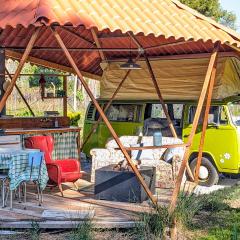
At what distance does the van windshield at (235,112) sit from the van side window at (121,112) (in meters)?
2.65

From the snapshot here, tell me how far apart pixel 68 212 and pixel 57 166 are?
1419 millimetres

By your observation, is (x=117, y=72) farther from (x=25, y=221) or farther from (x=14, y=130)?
(x=25, y=221)

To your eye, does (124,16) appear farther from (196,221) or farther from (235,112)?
(235,112)

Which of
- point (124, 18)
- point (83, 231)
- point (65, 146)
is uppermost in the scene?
point (124, 18)

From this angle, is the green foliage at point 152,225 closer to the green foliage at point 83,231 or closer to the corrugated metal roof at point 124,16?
the green foliage at point 83,231

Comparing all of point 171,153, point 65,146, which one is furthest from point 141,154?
point 65,146

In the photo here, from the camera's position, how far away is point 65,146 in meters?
11.8

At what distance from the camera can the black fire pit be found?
806cm

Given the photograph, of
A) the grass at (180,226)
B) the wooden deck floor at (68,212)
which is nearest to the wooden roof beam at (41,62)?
the wooden deck floor at (68,212)

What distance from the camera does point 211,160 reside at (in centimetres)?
1152

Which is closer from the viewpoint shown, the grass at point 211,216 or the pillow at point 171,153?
the grass at point 211,216

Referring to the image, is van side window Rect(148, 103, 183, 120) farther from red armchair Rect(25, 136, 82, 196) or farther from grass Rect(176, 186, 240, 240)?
red armchair Rect(25, 136, 82, 196)

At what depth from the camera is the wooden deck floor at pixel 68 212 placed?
22.5 ft

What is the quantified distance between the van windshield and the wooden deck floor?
346cm
